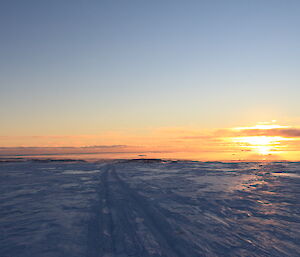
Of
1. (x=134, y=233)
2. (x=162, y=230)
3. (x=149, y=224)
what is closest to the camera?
(x=134, y=233)

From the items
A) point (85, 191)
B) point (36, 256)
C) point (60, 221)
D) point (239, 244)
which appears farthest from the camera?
point (85, 191)

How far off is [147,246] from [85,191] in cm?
684

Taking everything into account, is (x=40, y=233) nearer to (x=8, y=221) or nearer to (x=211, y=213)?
(x=8, y=221)

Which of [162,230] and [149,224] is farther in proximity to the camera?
[149,224]

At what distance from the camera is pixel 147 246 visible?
4.54m

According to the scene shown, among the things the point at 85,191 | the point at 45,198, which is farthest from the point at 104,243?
the point at 85,191

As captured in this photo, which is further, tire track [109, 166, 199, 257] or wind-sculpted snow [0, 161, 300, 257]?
wind-sculpted snow [0, 161, 300, 257]

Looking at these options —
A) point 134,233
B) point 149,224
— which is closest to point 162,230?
point 149,224

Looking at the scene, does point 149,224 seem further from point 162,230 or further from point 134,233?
point 134,233

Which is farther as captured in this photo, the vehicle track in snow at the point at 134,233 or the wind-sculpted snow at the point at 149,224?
the wind-sculpted snow at the point at 149,224

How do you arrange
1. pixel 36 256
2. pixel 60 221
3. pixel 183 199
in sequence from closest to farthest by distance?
pixel 36 256, pixel 60 221, pixel 183 199

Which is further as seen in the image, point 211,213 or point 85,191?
point 85,191

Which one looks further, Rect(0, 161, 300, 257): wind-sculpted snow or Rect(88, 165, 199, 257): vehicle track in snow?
Rect(0, 161, 300, 257): wind-sculpted snow

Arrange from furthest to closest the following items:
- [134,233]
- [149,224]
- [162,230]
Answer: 1. [149,224]
2. [162,230]
3. [134,233]
